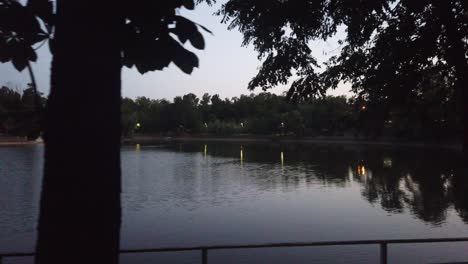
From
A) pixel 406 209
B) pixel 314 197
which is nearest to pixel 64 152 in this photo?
pixel 406 209

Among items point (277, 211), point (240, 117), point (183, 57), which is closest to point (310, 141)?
point (240, 117)

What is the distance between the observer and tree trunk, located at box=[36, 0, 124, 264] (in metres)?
1.87

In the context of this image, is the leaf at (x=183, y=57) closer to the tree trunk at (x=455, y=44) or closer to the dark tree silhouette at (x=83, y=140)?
the dark tree silhouette at (x=83, y=140)

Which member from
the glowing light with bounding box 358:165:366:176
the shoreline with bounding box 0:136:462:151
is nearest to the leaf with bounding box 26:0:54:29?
the glowing light with bounding box 358:165:366:176

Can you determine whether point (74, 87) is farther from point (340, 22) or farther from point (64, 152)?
point (340, 22)

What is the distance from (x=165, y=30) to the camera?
2363mm

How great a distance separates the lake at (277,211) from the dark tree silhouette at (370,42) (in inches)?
314

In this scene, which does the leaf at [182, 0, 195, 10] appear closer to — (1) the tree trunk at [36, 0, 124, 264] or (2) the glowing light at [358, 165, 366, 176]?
(1) the tree trunk at [36, 0, 124, 264]

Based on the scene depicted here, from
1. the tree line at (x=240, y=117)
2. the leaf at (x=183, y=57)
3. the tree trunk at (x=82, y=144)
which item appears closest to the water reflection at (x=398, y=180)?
the tree line at (x=240, y=117)

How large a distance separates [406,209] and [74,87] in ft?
76.9

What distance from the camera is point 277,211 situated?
22.8 m

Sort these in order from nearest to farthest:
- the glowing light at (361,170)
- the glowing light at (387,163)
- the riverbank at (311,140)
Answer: the glowing light at (361,170) → the glowing light at (387,163) → the riverbank at (311,140)

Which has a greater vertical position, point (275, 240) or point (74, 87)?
point (74, 87)

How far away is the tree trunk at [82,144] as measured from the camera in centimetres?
187
